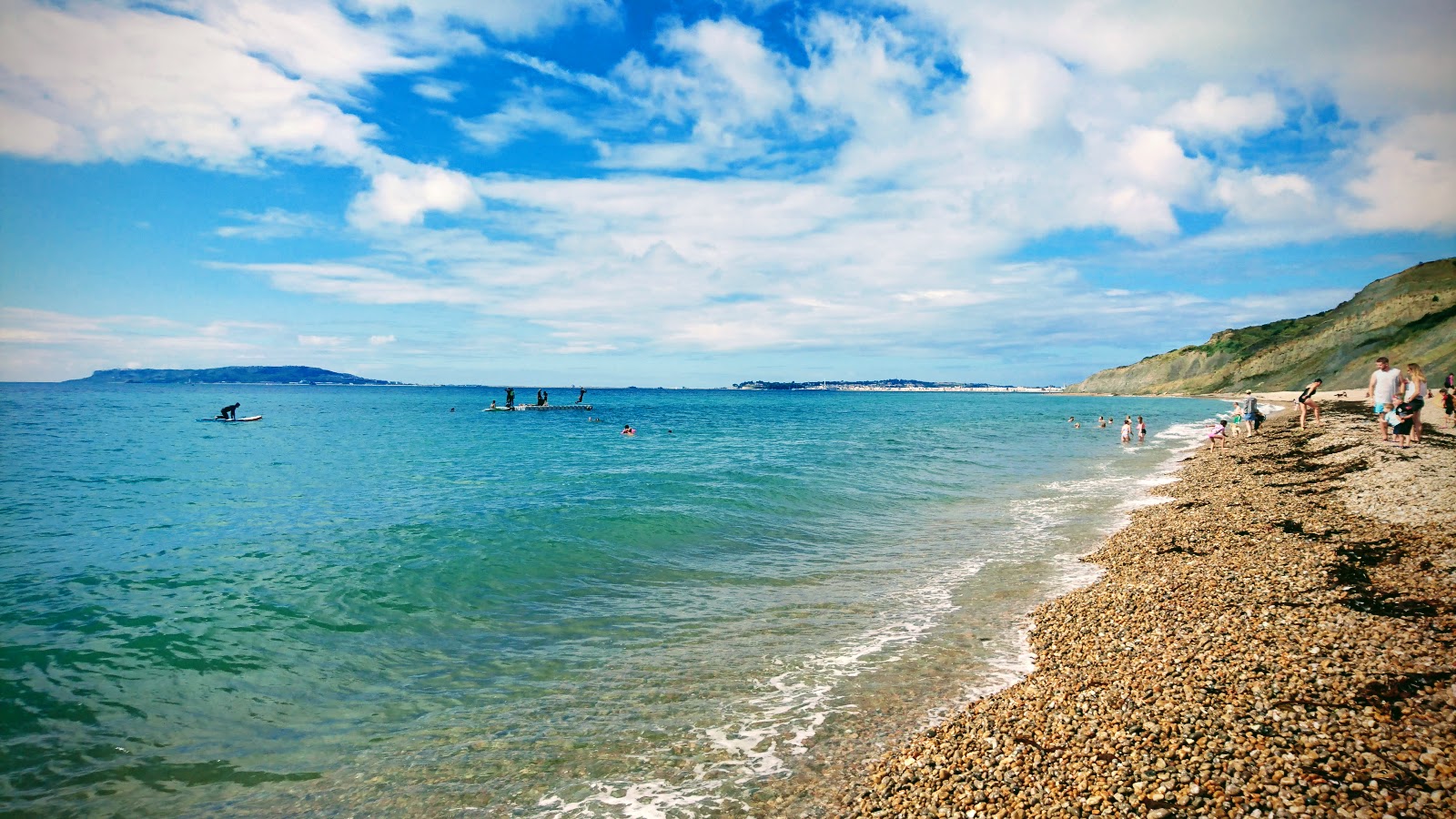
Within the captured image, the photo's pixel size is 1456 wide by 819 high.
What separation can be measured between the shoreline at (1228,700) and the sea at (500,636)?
36.1 inches

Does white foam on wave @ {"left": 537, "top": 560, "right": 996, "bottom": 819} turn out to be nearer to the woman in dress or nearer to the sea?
the sea

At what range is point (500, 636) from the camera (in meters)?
12.2

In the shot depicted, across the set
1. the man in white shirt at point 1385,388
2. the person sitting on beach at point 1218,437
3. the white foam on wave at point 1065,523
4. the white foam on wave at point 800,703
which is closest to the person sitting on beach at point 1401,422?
the man in white shirt at point 1385,388

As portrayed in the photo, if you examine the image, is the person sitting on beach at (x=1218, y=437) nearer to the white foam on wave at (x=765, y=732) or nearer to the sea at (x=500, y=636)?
the sea at (x=500, y=636)

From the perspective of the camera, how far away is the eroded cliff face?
8725 centimetres

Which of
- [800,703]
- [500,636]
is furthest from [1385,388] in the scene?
[500,636]

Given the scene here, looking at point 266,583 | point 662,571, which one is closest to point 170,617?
point 266,583

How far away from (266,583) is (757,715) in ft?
41.1

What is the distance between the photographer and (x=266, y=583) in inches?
586

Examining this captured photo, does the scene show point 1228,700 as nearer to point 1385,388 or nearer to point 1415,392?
point 1415,392

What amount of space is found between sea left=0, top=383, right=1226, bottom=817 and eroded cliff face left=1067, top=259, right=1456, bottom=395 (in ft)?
266

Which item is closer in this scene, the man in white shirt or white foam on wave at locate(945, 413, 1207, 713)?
white foam on wave at locate(945, 413, 1207, 713)

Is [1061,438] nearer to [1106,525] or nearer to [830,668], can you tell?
[1106,525]

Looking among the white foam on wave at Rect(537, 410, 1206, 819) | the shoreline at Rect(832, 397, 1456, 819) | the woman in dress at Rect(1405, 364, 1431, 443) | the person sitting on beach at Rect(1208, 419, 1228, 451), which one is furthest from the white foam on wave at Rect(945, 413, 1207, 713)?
the woman in dress at Rect(1405, 364, 1431, 443)
